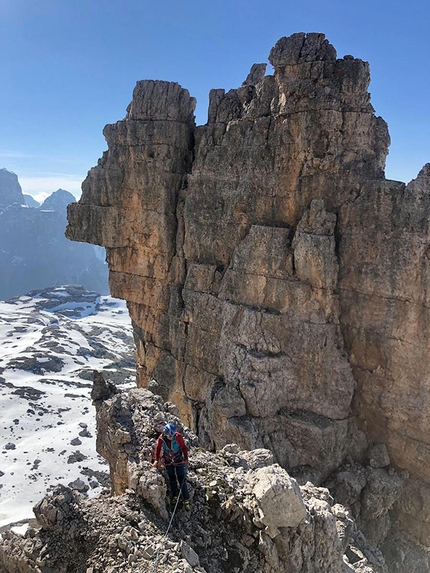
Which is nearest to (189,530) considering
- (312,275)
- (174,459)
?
(174,459)

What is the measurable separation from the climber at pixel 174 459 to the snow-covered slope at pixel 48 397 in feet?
154

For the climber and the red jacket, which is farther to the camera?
the red jacket

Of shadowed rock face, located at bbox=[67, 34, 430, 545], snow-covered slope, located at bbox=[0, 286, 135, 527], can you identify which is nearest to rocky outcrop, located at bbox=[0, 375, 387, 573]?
shadowed rock face, located at bbox=[67, 34, 430, 545]

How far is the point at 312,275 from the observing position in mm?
27672

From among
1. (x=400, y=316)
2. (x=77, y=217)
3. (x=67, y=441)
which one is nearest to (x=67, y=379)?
(x=67, y=441)

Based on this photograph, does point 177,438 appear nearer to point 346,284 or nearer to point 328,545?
point 328,545

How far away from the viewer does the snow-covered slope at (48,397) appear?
61.9 metres

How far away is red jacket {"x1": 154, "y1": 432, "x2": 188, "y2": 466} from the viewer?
12.9 m

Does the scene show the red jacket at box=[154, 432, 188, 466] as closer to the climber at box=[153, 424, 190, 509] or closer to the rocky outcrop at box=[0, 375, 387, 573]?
the climber at box=[153, 424, 190, 509]

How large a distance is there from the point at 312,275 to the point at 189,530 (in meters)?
18.7

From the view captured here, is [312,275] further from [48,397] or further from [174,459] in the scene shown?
[48,397]

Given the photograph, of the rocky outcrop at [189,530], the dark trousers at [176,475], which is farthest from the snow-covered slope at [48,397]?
the dark trousers at [176,475]

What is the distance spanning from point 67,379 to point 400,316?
97.1 m

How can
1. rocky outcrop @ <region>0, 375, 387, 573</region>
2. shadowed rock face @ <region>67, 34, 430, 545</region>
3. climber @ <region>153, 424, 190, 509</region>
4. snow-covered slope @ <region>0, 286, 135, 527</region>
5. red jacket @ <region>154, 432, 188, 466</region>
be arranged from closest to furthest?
rocky outcrop @ <region>0, 375, 387, 573</region> → climber @ <region>153, 424, 190, 509</region> → red jacket @ <region>154, 432, 188, 466</region> → shadowed rock face @ <region>67, 34, 430, 545</region> → snow-covered slope @ <region>0, 286, 135, 527</region>
